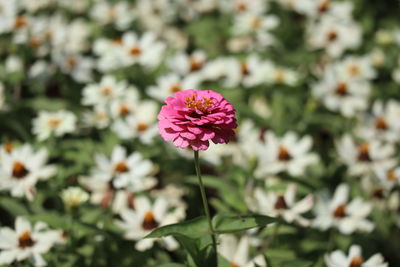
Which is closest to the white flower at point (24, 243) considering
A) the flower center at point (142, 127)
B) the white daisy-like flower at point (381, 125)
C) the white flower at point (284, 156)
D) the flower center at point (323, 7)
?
the flower center at point (142, 127)

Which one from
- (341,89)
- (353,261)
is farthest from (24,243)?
(341,89)

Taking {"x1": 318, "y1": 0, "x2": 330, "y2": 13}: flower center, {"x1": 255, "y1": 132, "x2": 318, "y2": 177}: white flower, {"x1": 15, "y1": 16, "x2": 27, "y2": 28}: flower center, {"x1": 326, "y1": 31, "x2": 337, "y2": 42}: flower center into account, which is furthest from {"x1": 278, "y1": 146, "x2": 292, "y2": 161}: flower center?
{"x1": 15, "y1": 16, "x2": 27, "y2": 28}: flower center

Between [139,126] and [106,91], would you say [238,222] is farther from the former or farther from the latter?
[106,91]

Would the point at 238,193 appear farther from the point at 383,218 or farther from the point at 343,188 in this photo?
the point at 383,218

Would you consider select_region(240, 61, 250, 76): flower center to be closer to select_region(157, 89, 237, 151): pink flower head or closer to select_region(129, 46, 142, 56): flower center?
select_region(129, 46, 142, 56): flower center

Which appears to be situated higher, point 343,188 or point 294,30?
point 294,30

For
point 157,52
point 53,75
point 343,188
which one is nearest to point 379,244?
point 343,188
